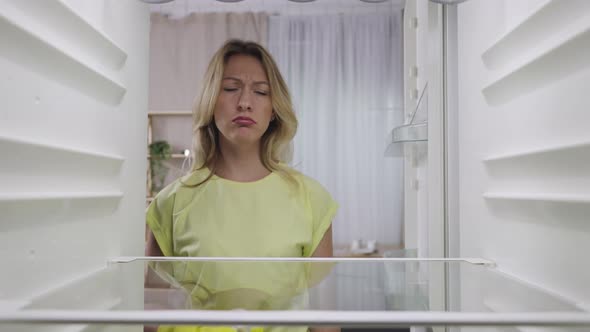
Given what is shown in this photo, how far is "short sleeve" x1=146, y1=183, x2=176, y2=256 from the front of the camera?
3.07 ft

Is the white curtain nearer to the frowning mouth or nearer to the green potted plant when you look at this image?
the frowning mouth

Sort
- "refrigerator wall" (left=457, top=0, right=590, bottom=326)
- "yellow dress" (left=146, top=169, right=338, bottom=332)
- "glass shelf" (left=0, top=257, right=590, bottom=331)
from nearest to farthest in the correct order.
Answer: "refrigerator wall" (left=457, top=0, right=590, bottom=326), "glass shelf" (left=0, top=257, right=590, bottom=331), "yellow dress" (left=146, top=169, right=338, bottom=332)

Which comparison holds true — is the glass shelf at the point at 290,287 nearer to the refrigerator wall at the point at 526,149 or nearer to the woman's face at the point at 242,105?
the refrigerator wall at the point at 526,149

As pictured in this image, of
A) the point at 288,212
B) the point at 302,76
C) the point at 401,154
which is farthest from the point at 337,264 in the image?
the point at 302,76

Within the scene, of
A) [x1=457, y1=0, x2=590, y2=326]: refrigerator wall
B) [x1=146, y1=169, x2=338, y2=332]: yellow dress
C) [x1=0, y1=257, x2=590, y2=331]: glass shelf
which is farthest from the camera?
[x1=146, y1=169, x2=338, y2=332]: yellow dress

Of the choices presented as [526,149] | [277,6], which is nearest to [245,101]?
[277,6]

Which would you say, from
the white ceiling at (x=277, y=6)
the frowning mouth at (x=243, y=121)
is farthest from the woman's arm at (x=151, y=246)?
the white ceiling at (x=277, y=6)

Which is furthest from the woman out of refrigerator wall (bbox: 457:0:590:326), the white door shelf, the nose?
refrigerator wall (bbox: 457:0:590:326)

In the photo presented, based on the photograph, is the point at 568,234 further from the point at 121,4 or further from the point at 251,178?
the point at 121,4

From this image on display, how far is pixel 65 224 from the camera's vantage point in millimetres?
713

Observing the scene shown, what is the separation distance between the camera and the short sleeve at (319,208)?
38.1 inches

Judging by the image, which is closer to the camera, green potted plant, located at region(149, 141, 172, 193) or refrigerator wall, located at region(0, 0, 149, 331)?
refrigerator wall, located at region(0, 0, 149, 331)

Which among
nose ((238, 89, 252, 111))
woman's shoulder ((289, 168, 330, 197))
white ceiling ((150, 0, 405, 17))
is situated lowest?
woman's shoulder ((289, 168, 330, 197))

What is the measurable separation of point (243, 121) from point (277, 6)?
0.86 feet
